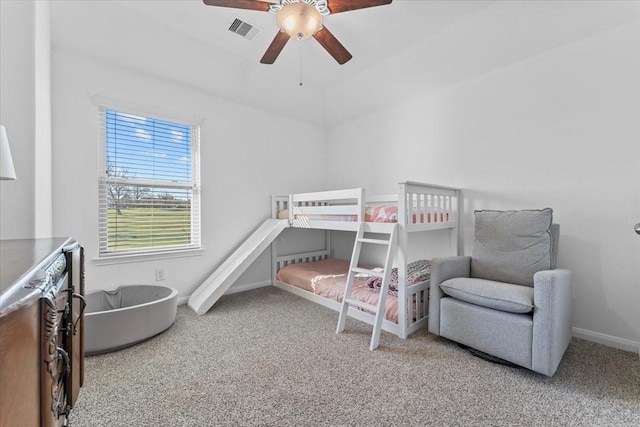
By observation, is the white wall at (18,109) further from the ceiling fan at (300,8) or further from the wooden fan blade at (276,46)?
the wooden fan blade at (276,46)

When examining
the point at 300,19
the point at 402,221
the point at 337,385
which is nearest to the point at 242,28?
the point at 300,19

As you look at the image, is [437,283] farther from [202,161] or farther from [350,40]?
[202,161]

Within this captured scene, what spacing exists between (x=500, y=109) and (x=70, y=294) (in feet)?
11.1

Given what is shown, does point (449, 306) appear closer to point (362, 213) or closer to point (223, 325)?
point (362, 213)

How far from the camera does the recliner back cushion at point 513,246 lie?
83.3 inches

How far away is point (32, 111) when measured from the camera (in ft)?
5.45

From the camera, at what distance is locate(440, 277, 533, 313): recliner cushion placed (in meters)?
1.78

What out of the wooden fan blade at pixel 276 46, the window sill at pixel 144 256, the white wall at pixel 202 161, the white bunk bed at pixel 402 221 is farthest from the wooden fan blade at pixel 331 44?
the window sill at pixel 144 256

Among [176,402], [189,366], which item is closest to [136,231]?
[189,366]

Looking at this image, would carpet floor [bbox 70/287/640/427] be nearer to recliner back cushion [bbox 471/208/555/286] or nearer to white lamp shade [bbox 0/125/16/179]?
recliner back cushion [bbox 471/208/555/286]

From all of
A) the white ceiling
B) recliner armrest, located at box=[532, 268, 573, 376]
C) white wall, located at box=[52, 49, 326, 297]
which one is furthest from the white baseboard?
white wall, located at box=[52, 49, 326, 297]

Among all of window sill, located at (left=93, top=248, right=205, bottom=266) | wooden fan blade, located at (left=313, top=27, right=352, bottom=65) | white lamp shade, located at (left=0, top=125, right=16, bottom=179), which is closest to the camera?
white lamp shade, located at (left=0, top=125, right=16, bottom=179)

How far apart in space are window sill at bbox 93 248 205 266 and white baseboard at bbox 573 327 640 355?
3.59 meters

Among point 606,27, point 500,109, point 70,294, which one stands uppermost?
point 606,27
